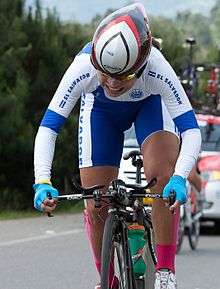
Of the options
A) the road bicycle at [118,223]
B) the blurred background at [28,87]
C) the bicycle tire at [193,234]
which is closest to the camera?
the road bicycle at [118,223]

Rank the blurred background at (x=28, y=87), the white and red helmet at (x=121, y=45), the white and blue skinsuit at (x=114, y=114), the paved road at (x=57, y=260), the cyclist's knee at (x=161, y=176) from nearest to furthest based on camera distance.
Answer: the white and red helmet at (x=121, y=45)
the white and blue skinsuit at (x=114, y=114)
the cyclist's knee at (x=161, y=176)
the paved road at (x=57, y=260)
the blurred background at (x=28, y=87)

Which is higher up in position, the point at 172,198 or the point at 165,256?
the point at 172,198

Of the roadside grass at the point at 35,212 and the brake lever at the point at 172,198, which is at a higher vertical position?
the brake lever at the point at 172,198

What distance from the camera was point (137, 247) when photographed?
22.9 feet

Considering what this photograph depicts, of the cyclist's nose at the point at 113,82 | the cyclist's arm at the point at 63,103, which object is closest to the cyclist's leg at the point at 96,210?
the cyclist's arm at the point at 63,103

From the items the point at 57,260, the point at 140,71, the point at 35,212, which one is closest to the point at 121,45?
the point at 140,71

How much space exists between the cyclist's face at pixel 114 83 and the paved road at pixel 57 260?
13.1 feet

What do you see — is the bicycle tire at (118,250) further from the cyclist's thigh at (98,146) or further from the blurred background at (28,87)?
the blurred background at (28,87)

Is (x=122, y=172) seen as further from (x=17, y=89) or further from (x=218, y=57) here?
(x=218, y=57)

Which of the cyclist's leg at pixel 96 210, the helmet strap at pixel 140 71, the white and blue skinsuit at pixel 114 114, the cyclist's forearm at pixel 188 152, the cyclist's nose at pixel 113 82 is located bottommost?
the cyclist's leg at pixel 96 210

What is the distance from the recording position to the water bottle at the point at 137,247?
692cm

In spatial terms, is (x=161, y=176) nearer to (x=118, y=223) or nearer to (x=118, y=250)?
(x=118, y=223)

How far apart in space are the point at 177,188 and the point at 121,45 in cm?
79

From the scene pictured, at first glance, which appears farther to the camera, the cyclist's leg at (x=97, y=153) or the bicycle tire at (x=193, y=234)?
the bicycle tire at (x=193, y=234)
